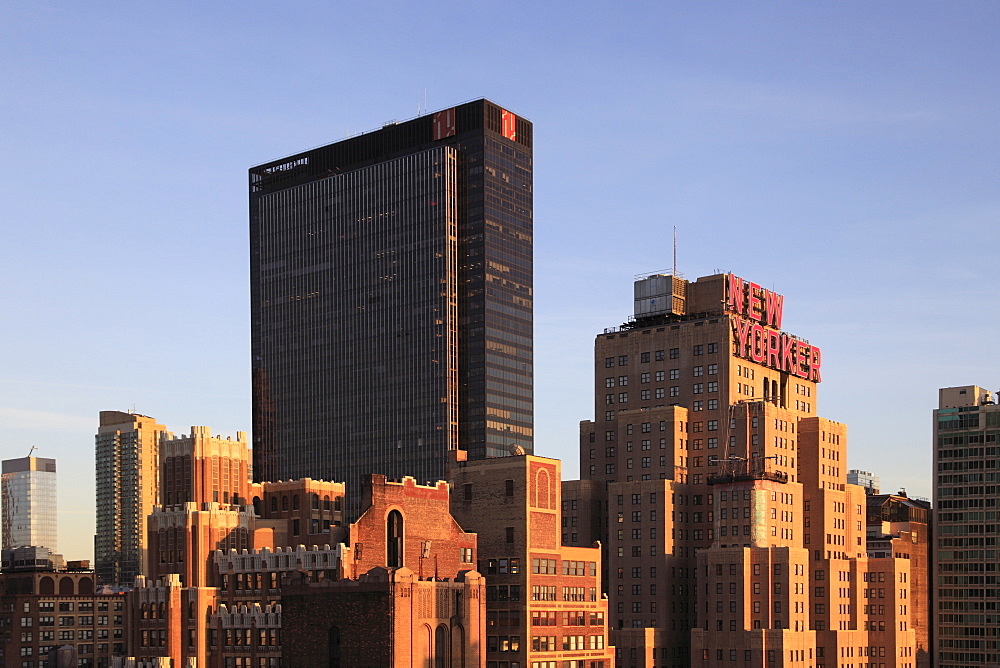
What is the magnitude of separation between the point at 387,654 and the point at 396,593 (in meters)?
8.18

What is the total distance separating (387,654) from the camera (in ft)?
647

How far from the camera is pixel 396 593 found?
198875 millimetres
